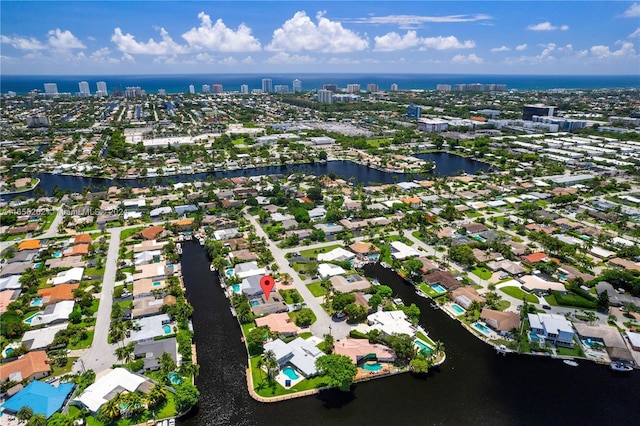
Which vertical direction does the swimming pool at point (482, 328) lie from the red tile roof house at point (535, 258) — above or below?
below

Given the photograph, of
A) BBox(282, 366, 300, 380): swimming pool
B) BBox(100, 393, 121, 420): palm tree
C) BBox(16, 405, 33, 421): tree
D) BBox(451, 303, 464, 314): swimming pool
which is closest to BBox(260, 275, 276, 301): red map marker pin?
BBox(282, 366, 300, 380): swimming pool

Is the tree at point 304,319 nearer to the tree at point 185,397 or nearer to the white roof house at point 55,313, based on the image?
the tree at point 185,397

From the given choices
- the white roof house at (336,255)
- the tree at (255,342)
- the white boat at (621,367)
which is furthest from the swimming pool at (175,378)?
the white boat at (621,367)

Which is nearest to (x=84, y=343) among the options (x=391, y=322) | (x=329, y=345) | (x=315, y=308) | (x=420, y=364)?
(x=315, y=308)

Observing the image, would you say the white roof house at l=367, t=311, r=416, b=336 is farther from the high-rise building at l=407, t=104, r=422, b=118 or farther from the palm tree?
the high-rise building at l=407, t=104, r=422, b=118

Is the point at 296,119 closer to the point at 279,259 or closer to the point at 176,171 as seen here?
the point at 176,171

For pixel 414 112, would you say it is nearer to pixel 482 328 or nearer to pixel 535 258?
pixel 535 258
